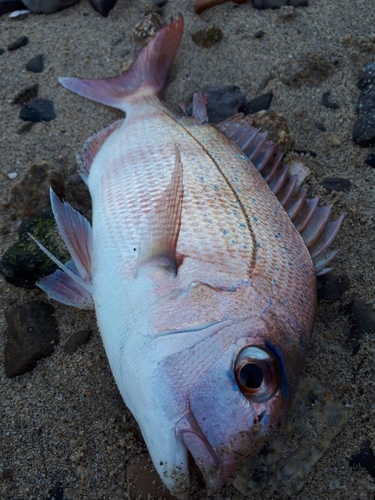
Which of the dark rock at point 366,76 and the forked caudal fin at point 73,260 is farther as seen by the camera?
the dark rock at point 366,76

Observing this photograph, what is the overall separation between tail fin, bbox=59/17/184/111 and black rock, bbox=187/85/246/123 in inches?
13.8

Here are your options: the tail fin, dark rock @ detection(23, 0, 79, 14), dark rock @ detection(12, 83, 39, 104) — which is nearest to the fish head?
the tail fin

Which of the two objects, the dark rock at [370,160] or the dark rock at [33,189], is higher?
the dark rock at [370,160]

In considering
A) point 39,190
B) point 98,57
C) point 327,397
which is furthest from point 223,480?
point 98,57

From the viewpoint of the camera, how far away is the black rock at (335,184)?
9.24 ft

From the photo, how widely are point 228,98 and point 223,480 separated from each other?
2591mm

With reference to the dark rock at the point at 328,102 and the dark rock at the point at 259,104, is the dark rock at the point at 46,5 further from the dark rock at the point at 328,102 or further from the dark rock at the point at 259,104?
the dark rock at the point at 328,102

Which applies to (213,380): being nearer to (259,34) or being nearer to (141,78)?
(141,78)

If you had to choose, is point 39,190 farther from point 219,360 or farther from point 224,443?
point 224,443

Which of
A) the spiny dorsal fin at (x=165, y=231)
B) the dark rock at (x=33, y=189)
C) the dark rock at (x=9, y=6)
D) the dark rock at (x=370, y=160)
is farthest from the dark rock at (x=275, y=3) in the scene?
the spiny dorsal fin at (x=165, y=231)

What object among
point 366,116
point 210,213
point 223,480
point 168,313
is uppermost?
point 366,116

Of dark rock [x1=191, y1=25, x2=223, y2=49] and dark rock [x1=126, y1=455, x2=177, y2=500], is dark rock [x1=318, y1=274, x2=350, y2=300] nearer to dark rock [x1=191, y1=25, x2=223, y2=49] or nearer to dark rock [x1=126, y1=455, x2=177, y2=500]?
dark rock [x1=126, y1=455, x2=177, y2=500]

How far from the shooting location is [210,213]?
2.08 metres

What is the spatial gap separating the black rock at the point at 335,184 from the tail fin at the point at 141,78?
1341 millimetres
